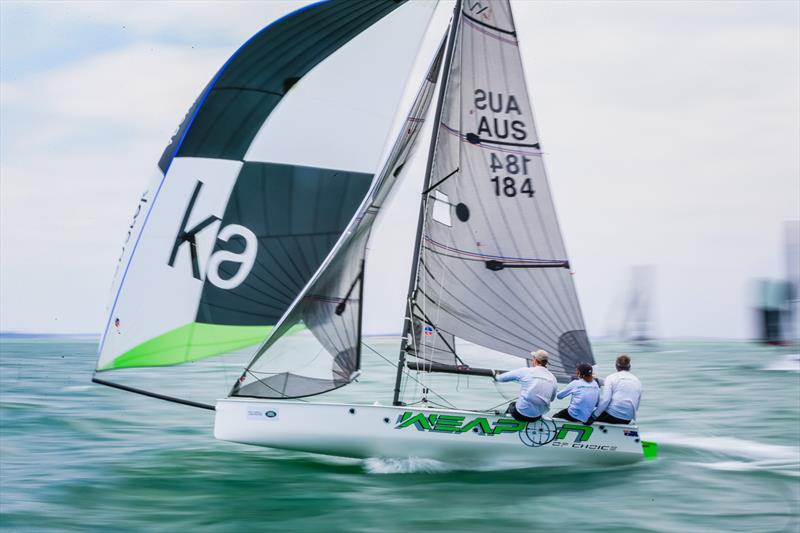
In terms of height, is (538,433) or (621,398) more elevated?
(621,398)

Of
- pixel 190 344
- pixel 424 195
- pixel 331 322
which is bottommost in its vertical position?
pixel 190 344

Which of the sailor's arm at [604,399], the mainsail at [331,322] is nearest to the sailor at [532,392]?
the sailor's arm at [604,399]

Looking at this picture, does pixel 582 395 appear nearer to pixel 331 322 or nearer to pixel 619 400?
pixel 619 400

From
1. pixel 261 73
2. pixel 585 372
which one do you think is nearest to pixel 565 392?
pixel 585 372

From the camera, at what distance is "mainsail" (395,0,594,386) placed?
9039mm

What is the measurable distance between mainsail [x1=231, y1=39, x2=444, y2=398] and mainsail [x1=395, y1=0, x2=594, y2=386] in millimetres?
478

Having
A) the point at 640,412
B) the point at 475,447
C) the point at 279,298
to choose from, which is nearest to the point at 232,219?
the point at 279,298

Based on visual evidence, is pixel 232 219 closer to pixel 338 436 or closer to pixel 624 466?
pixel 338 436

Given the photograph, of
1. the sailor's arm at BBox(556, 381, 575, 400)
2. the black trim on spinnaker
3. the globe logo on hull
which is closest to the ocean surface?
the globe logo on hull

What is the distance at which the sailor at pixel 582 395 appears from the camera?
866cm

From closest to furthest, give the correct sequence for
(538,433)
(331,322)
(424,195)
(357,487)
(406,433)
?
(357,487), (406,433), (538,433), (424,195), (331,322)

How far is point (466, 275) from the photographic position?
915 cm

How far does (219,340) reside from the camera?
31.9 ft

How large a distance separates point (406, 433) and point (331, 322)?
4.66 ft
